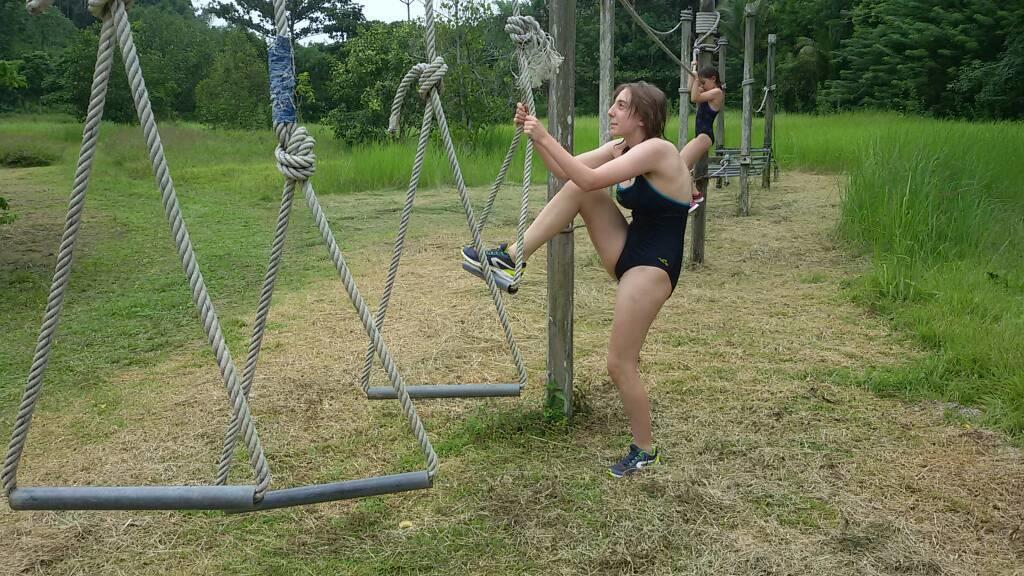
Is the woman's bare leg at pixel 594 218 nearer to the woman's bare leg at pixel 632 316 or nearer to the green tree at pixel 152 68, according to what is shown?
the woman's bare leg at pixel 632 316

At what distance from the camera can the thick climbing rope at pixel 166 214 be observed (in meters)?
1.64

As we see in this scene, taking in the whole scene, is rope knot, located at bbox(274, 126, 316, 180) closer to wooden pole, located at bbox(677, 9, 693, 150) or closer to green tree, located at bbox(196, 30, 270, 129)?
wooden pole, located at bbox(677, 9, 693, 150)

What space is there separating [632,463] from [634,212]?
916 mm

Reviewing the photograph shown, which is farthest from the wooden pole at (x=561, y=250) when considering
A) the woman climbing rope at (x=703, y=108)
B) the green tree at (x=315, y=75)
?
the green tree at (x=315, y=75)

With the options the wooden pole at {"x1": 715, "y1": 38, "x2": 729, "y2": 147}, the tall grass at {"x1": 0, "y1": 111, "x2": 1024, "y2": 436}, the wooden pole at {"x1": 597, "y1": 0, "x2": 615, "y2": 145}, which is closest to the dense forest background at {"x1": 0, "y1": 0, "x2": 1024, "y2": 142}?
the tall grass at {"x1": 0, "y1": 111, "x2": 1024, "y2": 436}

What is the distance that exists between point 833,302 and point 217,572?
415 centimetres

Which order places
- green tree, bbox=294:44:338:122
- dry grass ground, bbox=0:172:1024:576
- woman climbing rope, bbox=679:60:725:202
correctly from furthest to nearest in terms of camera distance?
green tree, bbox=294:44:338:122 → woman climbing rope, bbox=679:60:725:202 → dry grass ground, bbox=0:172:1024:576

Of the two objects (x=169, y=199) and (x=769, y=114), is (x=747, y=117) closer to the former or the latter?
(x=769, y=114)

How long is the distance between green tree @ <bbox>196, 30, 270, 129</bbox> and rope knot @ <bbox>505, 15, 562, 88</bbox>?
801 inches

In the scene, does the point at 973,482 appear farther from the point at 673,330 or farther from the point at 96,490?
the point at 96,490

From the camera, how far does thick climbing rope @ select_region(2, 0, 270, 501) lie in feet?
5.39

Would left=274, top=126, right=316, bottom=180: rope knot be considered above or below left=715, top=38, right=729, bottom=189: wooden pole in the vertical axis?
below

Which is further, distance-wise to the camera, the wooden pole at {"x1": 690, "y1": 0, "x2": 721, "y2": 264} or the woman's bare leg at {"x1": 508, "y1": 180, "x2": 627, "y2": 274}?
the wooden pole at {"x1": 690, "y1": 0, "x2": 721, "y2": 264}

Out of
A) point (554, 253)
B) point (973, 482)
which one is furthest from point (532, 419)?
point (973, 482)
